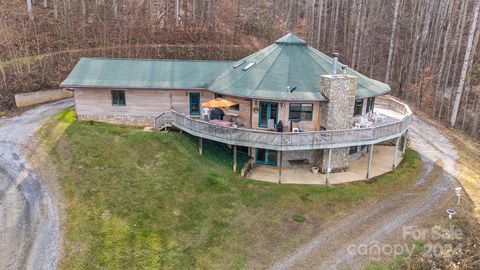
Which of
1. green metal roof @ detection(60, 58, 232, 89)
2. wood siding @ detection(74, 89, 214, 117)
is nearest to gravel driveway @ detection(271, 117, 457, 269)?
wood siding @ detection(74, 89, 214, 117)

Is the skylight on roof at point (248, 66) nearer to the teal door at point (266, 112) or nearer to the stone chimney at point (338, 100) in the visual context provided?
the teal door at point (266, 112)

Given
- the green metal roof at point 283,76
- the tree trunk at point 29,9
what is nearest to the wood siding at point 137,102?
the green metal roof at point 283,76

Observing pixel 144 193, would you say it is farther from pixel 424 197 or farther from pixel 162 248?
pixel 424 197

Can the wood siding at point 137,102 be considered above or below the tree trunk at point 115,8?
below

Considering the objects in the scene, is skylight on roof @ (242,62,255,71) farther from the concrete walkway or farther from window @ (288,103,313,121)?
the concrete walkway

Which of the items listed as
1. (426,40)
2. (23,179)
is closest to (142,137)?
(23,179)

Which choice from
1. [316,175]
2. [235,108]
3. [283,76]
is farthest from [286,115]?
[316,175]

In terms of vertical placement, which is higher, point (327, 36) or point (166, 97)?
point (327, 36)
